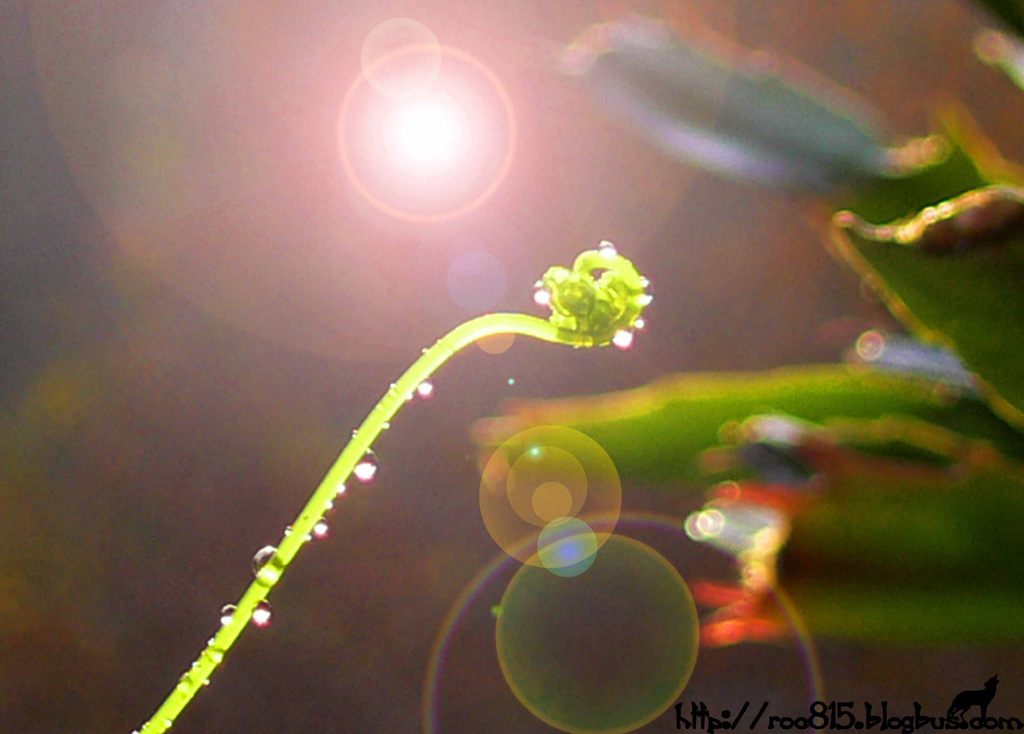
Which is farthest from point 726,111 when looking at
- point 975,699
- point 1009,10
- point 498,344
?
point 498,344

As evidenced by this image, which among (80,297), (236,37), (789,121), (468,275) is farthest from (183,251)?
(789,121)

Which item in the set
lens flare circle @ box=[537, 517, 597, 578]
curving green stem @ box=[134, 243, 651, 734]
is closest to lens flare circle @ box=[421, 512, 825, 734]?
lens flare circle @ box=[537, 517, 597, 578]

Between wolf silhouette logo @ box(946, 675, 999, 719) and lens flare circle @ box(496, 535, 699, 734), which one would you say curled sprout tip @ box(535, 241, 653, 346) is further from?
lens flare circle @ box(496, 535, 699, 734)

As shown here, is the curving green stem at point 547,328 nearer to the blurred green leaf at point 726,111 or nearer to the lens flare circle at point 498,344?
the blurred green leaf at point 726,111

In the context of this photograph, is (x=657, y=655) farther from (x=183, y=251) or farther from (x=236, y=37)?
(x=236, y=37)

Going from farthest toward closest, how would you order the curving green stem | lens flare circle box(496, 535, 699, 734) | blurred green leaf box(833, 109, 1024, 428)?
lens flare circle box(496, 535, 699, 734) < the curving green stem < blurred green leaf box(833, 109, 1024, 428)

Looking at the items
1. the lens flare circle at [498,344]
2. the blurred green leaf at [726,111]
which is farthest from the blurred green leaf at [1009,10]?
the lens flare circle at [498,344]
